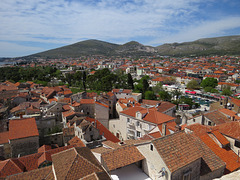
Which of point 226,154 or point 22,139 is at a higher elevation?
point 226,154

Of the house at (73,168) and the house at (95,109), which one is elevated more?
the house at (73,168)

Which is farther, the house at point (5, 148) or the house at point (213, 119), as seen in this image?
the house at point (213, 119)

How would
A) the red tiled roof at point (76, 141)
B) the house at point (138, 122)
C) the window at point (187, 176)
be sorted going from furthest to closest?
the house at point (138, 122) < the red tiled roof at point (76, 141) < the window at point (187, 176)

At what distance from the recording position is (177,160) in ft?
28.6

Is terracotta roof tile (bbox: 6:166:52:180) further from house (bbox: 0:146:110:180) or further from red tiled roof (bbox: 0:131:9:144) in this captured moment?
red tiled roof (bbox: 0:131:9:144)

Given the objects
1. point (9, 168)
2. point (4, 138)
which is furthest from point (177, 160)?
point (4, 138)

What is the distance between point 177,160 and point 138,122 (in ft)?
54.2

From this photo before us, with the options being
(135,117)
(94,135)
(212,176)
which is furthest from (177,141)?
(135,117)

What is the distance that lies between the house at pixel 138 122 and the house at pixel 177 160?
11.9 m

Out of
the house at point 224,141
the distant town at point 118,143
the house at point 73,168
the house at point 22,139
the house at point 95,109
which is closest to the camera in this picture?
the house at point 73,168

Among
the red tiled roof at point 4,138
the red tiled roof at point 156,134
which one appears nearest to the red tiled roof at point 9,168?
the red tiled roof at point 4,138

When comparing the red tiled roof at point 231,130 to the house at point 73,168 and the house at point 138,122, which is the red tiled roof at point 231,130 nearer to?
the house at point 138,122

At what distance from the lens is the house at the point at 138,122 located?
76.4 feet

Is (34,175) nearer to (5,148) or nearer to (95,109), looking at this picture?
(5,148)
